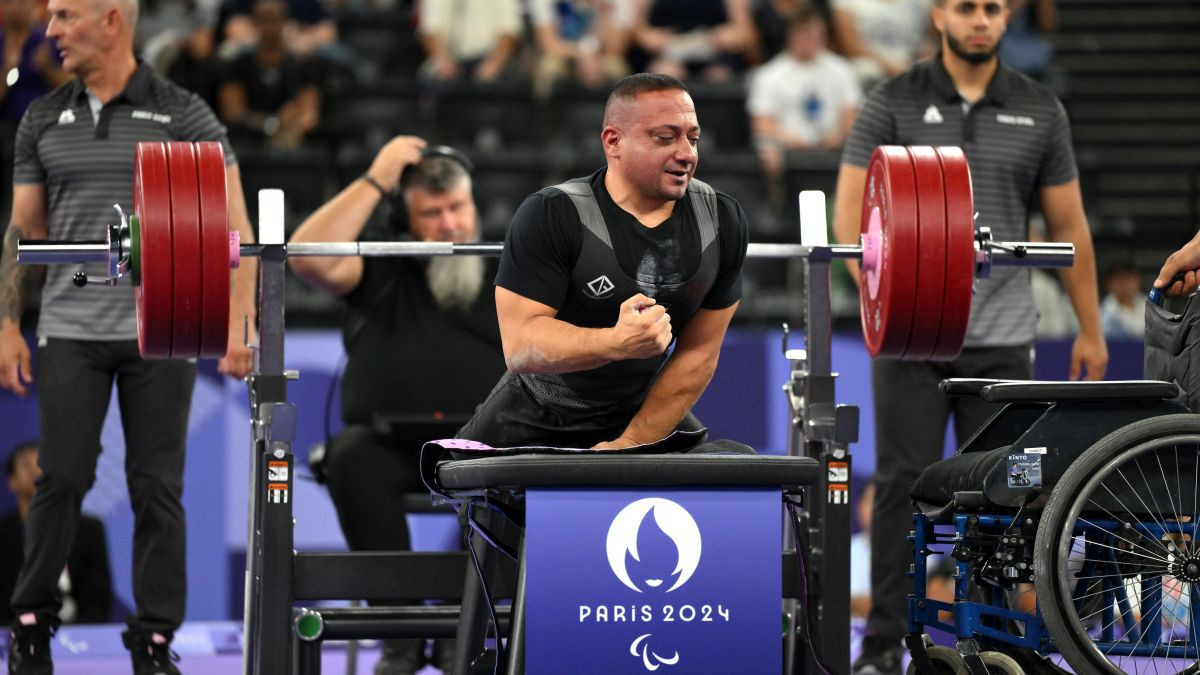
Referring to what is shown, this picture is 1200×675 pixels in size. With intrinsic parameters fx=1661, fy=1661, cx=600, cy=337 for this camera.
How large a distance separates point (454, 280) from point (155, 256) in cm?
130

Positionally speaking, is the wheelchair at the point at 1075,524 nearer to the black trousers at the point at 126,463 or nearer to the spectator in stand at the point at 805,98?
the black trousers at the point at 126,463

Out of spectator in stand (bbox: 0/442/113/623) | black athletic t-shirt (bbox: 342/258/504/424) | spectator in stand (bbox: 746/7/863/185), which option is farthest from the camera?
spectator in stand (bbox: 746/7/863/185)

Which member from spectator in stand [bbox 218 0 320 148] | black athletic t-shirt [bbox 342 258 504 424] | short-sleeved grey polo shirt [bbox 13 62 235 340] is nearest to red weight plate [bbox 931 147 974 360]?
black athletic t-shirt [bbox 342 258 504 424]

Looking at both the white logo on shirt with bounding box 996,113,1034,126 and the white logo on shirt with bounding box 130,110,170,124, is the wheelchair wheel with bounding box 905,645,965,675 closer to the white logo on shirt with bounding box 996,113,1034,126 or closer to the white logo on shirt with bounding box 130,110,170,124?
the white logo on shirt with bounding box 996,113,1034,126

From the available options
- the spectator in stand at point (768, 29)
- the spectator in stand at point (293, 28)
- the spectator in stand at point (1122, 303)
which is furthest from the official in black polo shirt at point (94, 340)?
the spectator in stand at point (768, 29)

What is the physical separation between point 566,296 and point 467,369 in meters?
1.39

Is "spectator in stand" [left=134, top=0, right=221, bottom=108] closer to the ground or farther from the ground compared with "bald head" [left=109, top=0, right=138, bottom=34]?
farther from the ground

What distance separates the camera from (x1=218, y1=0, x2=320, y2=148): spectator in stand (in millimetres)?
8289

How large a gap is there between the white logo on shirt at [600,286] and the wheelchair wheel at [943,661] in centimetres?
104

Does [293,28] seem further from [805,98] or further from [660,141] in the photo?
[660,141]

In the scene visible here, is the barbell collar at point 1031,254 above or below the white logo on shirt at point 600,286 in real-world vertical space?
above

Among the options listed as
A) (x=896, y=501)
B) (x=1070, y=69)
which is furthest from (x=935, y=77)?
(x=1070, y=69)

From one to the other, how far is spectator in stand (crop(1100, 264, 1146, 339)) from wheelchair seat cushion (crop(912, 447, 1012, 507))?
3.74 metres

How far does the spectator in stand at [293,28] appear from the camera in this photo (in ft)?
28.5
